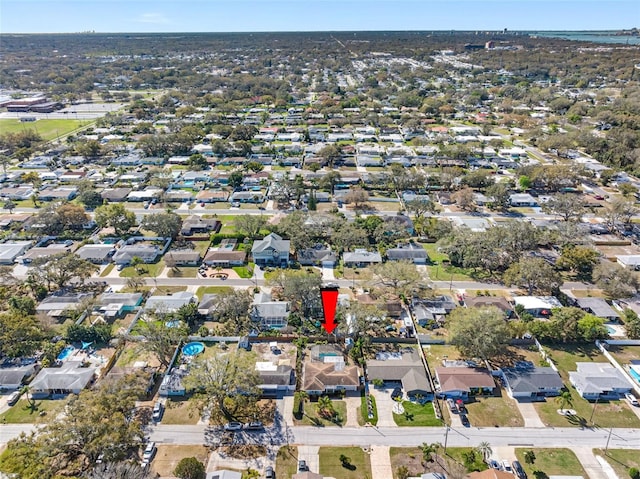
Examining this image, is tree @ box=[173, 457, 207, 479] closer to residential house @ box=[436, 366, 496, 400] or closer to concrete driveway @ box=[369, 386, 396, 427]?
concrete driveway @ box=[369, 386, 396, 427]

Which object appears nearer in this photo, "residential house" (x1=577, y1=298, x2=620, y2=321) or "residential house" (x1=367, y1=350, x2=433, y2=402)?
"residential house" (x1=367, y1=350, x2=433, y2=402)

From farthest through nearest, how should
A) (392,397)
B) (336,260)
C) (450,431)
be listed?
(336,260)
(392,397)
(450,431)

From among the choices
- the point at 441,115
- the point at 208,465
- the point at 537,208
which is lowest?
the point at 208,465

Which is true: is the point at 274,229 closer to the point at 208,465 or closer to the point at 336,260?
the point at 336,260

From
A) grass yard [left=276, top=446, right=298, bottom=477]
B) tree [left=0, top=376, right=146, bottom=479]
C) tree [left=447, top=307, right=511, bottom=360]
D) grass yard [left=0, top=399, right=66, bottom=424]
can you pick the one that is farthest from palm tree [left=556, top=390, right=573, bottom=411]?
grass yard [left=0, top=399, right=66, bottom=424]

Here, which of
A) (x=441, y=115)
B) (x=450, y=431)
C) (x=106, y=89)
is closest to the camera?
(x=450, y=431)

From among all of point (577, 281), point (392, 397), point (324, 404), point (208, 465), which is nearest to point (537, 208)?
point (577, 281)

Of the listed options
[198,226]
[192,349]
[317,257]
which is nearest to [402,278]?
[317,257]

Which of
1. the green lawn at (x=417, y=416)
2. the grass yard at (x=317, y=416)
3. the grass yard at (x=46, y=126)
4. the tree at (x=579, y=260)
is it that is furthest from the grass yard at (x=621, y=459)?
the grass yard at (x=46, y=126)
